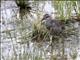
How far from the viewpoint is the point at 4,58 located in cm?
438

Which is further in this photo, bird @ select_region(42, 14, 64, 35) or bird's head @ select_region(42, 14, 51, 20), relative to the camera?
bird's head @ select_region(42, 14, 51, 20)

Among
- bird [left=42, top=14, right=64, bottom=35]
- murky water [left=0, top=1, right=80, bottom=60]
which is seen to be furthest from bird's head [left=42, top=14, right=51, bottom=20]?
murky water [left=0, top=1, right=80, bottom=60]


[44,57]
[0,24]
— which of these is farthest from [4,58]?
[0,24]

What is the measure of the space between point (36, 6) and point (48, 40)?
4.93 feet

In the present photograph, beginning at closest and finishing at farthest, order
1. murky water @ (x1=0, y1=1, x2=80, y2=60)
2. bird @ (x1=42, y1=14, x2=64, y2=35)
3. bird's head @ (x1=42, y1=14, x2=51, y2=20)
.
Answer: murky water @ (x1=0, y1=1, x2=80, y2=60), bird @ (x1=42, y1=14, x2=64, y2=35), bird's head @ (x1=42, y1=14, x2=51, y2=20)

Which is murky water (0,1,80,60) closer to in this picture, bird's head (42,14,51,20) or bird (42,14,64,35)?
bird (42,14,64,35)

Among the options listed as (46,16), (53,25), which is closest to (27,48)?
(53,25)

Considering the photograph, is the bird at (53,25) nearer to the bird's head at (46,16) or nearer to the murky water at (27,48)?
the bird's head at (46,16)

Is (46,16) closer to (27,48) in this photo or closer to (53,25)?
(53,25)

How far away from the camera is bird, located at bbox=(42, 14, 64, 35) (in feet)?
17.2

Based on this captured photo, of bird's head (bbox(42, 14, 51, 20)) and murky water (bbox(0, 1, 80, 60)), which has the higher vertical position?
bird's head (bbox(42, 14, 51, 20))

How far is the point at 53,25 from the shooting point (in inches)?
212

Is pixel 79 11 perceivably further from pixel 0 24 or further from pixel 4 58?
pixel 4 58

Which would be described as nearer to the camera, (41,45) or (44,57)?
(44,57)
